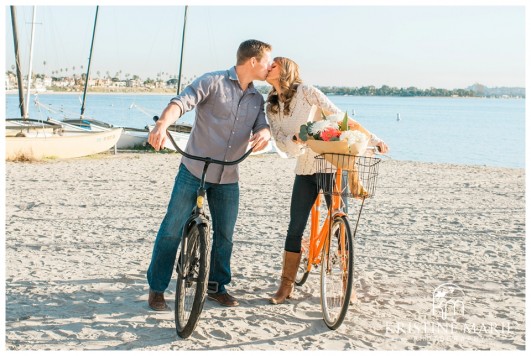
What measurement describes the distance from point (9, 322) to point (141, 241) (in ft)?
9.13

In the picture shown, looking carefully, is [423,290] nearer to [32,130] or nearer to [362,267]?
[362,267]

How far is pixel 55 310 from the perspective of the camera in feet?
15.6

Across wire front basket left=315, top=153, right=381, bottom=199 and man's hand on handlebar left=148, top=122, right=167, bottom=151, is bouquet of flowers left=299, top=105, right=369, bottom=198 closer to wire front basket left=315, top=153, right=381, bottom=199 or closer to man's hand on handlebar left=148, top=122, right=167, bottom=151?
wire front basket left=315, top=153, right=381, bottom=199

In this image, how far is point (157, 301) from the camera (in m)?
4.83

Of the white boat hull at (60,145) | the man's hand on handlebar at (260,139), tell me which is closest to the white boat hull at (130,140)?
the white boat hull at (60,145)

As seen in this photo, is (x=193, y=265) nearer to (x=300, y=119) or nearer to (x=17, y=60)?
(x=300, y=119)

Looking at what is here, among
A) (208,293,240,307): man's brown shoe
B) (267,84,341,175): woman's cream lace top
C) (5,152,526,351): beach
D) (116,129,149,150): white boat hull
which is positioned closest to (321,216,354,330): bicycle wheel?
(5,152,526,351): beach

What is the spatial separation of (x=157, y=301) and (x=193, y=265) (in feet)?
2.06

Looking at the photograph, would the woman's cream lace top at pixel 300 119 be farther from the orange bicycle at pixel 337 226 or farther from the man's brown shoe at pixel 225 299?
the man's brown shoe at pixel 225 299

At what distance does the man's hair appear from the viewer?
4676 mm

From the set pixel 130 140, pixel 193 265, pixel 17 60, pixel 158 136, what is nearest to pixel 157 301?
pixel 193 265

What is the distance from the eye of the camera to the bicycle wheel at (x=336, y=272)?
432 centimetres

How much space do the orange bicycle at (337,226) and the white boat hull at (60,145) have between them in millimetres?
→ 12680
